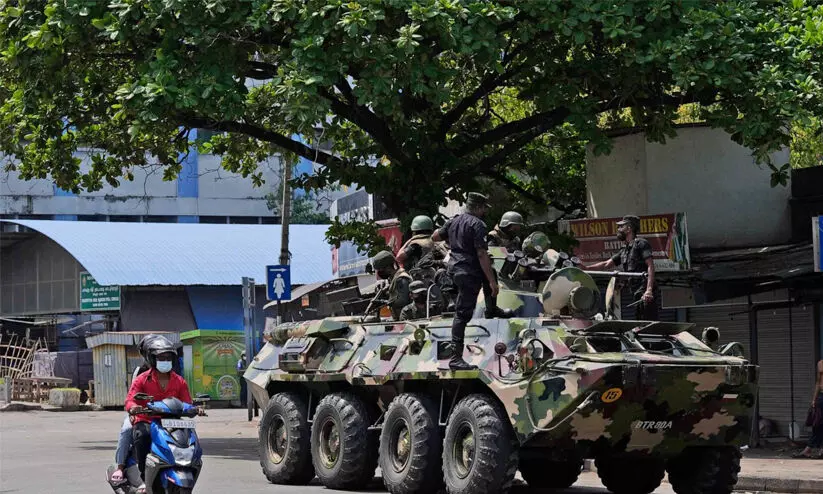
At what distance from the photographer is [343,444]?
14359mm

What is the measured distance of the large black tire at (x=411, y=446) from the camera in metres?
13.1

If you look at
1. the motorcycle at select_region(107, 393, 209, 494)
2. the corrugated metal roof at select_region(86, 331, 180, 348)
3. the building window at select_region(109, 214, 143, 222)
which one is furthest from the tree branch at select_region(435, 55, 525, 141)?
the building window at select_region(109, 214, 143, 222)

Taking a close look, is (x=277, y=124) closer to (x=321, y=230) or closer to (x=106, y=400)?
(x=106, y=400)

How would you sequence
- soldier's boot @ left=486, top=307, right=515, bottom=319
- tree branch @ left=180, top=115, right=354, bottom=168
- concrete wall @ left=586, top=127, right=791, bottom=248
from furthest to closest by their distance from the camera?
concrete wall @ left=586, top=127, right=791, bottom=248
tree branch @ left=180, top=115, right=354, bottom=168
soldier's boot @ left=486, top=307, right=515, bottom=319

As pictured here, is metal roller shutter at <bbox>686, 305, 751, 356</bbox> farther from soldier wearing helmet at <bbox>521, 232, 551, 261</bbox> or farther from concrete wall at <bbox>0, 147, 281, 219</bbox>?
concrete wall at <bbox>0, 147, 281, 219</bbox>

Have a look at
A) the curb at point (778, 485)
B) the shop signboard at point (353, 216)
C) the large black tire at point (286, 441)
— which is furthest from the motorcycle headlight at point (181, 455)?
the shop signboard at point (353, 216)

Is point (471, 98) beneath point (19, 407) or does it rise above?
above

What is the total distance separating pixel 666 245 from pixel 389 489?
817 cm

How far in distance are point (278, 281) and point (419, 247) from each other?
11447 millimetres

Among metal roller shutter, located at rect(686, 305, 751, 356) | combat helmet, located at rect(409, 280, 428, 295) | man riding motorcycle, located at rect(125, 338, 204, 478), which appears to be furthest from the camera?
metal roller shutter, located at rect(686, 305, 751, 356)

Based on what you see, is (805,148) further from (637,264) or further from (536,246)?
(536,246)

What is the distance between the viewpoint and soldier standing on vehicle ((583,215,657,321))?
14.0m

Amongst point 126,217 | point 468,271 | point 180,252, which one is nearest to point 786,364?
point 468,271

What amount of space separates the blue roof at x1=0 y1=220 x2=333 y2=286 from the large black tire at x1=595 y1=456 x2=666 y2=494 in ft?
95.4
